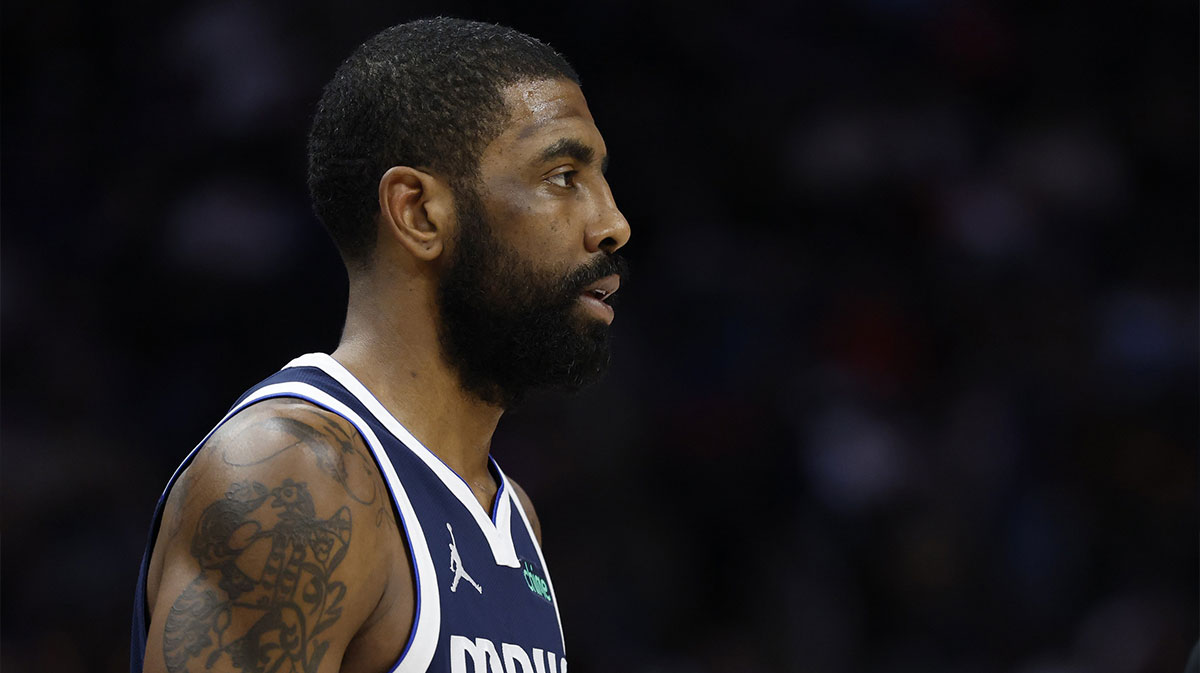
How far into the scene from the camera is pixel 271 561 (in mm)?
1817

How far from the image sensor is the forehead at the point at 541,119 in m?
2.38

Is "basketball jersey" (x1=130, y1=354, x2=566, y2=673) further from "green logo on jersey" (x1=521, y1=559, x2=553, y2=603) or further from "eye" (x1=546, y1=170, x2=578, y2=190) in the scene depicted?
"eye" (x1=546, y1=170, x2=578, y2=190)

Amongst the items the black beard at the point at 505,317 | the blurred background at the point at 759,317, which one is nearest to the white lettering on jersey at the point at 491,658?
the black beard at the point at 505,317

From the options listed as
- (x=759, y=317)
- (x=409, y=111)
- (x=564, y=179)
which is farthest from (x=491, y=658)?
(x=759, y=317)

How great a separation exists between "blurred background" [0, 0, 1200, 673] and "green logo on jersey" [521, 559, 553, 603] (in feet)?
10.5

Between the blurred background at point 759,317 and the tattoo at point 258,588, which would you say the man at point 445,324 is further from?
the blurred background at point 759,317

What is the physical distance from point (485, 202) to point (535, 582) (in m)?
0.74

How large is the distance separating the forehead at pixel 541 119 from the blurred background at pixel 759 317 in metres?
3.68

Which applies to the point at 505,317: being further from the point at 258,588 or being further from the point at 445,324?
the point at 258,588

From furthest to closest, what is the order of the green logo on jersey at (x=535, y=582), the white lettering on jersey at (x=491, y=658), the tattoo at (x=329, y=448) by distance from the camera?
1. the green logo on jersey at (x=535, y=582)
2. the white lettering on jersey at (x=491, y=658)
3. the tattoo at (x=329, y=448)

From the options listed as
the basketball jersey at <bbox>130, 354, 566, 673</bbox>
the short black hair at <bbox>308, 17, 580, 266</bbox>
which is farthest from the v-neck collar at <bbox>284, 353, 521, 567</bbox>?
the short black hair at <bbox>308, 17, 580, 266</bbox>

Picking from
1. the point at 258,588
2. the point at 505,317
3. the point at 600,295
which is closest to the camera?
the point at 258,588

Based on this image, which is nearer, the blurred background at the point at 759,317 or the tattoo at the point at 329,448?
the tattoo at the point at 329,448

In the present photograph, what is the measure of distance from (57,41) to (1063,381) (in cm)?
571
